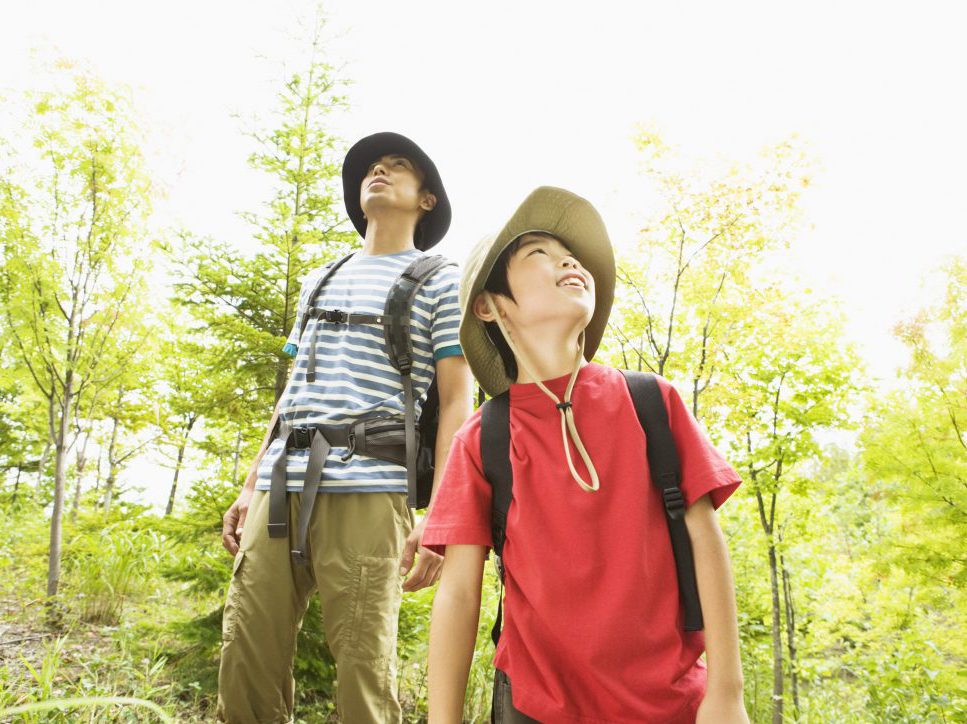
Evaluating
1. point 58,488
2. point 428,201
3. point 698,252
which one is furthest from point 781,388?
point 58,488

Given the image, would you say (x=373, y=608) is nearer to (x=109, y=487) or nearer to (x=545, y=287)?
(x=545, y=287)

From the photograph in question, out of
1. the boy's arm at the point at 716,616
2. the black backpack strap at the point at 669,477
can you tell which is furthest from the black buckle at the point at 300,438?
the boy's arm at the point at 716,616

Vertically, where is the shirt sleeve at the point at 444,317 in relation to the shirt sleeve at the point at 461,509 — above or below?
above

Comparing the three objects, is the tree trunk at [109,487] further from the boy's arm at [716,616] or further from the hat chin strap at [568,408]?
the boy's arm at [716,616]

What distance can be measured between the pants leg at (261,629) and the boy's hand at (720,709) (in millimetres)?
1209

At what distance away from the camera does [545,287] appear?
132 centimetres

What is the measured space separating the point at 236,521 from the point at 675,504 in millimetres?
1634

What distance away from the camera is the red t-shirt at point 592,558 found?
106 centimetres

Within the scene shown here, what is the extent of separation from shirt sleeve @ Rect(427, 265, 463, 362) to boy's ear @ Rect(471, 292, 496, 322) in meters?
0.47

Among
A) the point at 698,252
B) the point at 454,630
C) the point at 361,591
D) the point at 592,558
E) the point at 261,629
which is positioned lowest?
the point at 261,629

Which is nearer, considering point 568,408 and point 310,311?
point 568,408

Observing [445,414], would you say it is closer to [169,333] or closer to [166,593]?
[166,593]

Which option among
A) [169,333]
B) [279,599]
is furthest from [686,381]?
[169,333]

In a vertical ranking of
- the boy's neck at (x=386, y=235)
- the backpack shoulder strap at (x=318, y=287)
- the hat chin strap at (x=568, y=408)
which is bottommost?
the hat chin strap at (x=568, y=408)
